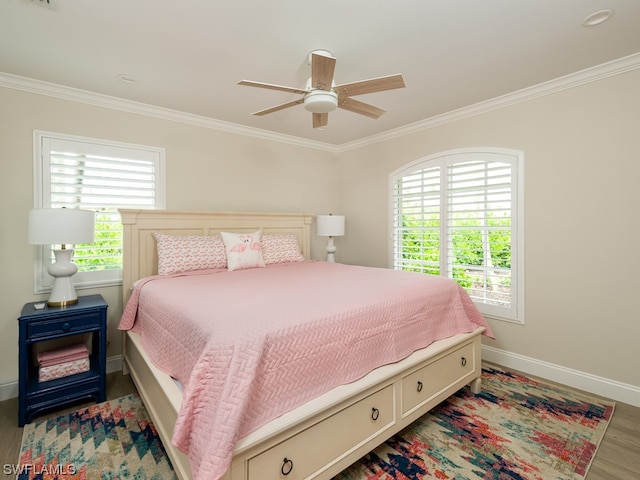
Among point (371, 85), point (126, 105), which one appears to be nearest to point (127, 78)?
point (126, 105)

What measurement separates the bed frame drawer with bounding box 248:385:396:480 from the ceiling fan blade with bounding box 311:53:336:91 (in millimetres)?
1811

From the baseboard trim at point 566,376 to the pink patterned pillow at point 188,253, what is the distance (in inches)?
110

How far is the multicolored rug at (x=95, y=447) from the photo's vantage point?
169 centimetres

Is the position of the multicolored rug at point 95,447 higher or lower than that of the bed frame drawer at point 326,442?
lower

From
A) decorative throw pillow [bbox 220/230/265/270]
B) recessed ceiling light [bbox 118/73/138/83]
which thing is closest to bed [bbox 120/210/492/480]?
decorative throw pillow [bbox 220/230/265/270]

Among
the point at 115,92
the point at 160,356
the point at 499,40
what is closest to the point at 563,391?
the point at 499,40

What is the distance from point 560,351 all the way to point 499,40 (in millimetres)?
2474

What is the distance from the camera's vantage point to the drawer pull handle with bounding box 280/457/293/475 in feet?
4.46

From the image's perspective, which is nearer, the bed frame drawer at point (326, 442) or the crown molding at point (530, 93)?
the bed frame drawer at point (326, 442)

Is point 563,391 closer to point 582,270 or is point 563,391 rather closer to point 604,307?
point 604,307

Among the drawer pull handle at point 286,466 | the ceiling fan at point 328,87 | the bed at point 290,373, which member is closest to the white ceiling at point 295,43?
the ceiling fan at point 328,87

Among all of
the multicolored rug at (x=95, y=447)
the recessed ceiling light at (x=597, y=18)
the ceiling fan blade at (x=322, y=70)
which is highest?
the recessed ceiling light at (x=597, y=18)

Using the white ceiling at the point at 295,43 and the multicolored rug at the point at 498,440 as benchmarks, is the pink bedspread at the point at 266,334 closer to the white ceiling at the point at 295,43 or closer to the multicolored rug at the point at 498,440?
the multicolored rug at the point at 498,440

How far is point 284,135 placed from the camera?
418 cm
